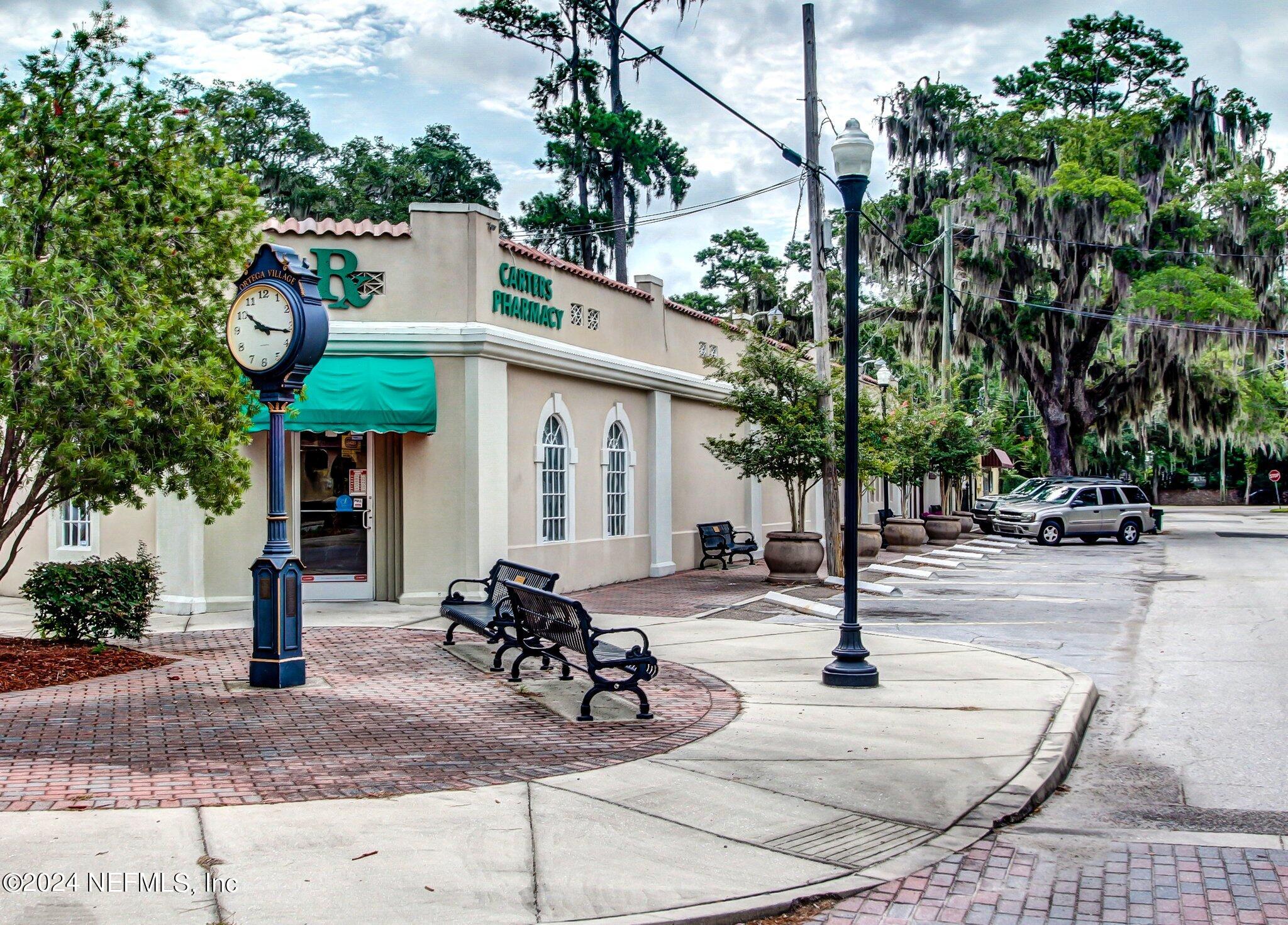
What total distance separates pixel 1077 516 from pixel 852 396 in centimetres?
2418

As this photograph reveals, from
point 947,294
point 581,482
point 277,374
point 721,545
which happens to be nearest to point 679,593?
point 581,482

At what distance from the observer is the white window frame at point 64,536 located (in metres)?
15.3

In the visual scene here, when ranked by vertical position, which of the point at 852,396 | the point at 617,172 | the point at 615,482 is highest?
the point at 617,172

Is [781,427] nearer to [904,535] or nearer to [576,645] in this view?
[576,645]

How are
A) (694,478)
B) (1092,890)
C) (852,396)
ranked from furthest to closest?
(694,478) → (852,396) → (1092,890)

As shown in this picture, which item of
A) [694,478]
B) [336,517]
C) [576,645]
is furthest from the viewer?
[694,478]

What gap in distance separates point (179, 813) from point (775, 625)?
872 cm

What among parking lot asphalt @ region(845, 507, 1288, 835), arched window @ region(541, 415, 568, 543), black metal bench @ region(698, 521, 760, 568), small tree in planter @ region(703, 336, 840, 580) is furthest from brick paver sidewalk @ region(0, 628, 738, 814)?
A: black metal bench @ region(698, 521, 760, 568)

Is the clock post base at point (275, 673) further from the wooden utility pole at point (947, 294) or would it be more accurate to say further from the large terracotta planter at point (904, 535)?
the wooden utility pole at point (947, 294)

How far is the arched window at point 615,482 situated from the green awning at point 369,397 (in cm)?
437

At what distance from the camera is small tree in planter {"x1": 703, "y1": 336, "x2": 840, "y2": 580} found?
1853cm

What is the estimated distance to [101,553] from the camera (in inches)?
597

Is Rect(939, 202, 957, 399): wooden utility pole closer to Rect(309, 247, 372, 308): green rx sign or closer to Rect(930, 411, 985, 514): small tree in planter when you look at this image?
Rect(930, 411, 985, 514): small tree in planter

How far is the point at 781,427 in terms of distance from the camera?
18.6 meters
